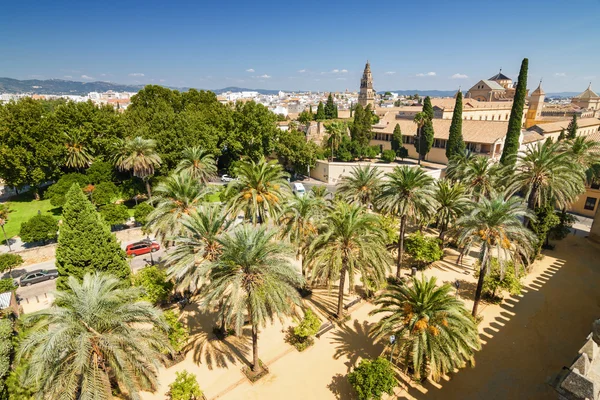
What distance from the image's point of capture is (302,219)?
896 inches

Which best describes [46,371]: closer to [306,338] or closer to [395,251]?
[306,338]

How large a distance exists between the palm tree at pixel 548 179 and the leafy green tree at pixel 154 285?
28.7 metres

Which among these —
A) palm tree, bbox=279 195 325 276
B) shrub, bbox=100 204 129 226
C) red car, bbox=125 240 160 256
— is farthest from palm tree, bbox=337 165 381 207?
shrub, bbox=100 204 129 226

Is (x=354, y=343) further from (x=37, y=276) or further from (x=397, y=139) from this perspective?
(x=397, y=139)

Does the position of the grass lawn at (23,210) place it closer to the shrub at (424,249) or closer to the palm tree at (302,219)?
the palm tree at (302,219)

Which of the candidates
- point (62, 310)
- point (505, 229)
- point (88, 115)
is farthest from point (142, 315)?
point (88, 115)

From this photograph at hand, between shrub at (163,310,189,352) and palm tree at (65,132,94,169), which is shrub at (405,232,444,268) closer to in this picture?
shrub at (163,310,189,352)

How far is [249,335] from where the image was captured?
20.1 metres

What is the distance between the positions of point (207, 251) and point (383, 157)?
171 feet

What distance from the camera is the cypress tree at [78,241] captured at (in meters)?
20.2

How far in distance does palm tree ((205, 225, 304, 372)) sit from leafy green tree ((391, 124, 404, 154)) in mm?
57386

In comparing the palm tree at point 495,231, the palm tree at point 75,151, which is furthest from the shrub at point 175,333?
the palm tree at point 75,151

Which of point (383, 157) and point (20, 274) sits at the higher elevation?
point (383, 157)

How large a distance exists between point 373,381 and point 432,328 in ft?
11.7
